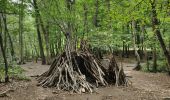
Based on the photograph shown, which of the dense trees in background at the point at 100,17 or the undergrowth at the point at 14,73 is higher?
the dense trees in background at the point at 100,17

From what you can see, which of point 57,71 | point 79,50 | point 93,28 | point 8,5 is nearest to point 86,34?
point 93,28

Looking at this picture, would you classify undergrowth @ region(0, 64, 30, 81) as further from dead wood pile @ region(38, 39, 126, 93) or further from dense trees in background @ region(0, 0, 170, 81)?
dead wood pile @ region(38, 39, 126, 93)

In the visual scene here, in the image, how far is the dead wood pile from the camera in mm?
12377

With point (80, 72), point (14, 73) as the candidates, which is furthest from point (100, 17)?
point (80, 72)

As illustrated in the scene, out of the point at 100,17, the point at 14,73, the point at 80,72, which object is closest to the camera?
the point at 80,72

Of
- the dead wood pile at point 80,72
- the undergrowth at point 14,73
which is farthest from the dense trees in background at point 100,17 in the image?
the dead wood pile at point 80,72

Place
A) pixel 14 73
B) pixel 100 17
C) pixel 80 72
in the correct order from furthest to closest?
pixel 100 17 → pixel 14 73 → pixel 80 72

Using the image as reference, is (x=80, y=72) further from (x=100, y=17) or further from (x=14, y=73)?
(x=100, y=17)

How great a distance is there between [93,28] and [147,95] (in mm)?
13912

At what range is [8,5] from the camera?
11.7 metres

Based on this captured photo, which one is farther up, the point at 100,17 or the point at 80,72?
the point at 100,17

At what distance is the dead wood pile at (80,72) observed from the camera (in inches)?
487

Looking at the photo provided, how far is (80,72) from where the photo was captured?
13023mm

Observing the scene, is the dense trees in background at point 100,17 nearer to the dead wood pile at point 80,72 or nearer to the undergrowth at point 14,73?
the undergrowth at point 14,73
